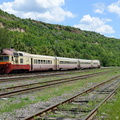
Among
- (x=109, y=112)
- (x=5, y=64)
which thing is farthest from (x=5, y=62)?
(x=109, y=112)

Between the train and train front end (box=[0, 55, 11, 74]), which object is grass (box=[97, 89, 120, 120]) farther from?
the train

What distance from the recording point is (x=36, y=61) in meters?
35.1

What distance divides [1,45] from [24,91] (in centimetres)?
5332

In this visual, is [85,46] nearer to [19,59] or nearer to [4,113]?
[19,59]

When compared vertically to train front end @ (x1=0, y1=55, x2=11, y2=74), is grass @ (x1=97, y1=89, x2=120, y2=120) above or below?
below

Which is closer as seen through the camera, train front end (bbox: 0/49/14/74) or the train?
train front end (bbox: 0/49/14/74)

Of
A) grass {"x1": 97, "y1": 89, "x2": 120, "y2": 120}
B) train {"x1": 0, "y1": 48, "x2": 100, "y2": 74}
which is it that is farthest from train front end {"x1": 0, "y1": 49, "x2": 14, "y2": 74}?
grass {"x1": 97, "y1": 89, "x2": 120, "y2": 120}

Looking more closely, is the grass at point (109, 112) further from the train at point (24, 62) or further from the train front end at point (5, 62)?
the train at point (24, 62)

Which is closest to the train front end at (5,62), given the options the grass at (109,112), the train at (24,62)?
the train at (24,62)

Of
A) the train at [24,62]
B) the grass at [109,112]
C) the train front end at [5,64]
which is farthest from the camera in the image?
the train at [24,62]

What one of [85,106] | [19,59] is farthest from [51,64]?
[85,106]

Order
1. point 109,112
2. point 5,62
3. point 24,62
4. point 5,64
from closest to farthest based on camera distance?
1. point 109,112
2. point 5,64
3. point 5,62
4. point 24,62

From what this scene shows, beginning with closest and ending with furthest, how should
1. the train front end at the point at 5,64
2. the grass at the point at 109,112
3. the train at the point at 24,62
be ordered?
the grass at the point at 109,112, the train front end at the point at 5,64, the train at the point at 24,62

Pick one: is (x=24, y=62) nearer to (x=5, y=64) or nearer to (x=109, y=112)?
(x=5, y=64)
